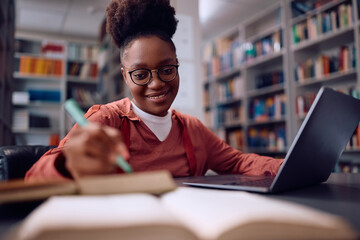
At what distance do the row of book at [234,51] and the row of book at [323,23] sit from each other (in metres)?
0.25

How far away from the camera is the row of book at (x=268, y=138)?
387 centimetres

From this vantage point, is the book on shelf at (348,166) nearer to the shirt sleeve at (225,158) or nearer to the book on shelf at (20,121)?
the shirt sleeve at (225,158)

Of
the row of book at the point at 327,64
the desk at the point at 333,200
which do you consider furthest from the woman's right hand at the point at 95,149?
the row of book at the point at 327,64

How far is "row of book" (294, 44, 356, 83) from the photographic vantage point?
3.13m

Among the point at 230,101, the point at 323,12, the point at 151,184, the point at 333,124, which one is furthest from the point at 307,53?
the point at 151,184

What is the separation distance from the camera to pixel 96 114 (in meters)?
0.92

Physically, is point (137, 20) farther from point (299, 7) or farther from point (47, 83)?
point (47, 83)

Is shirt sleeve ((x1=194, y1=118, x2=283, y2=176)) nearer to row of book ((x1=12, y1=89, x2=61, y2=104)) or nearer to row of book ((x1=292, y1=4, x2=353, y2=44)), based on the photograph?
row of book ((x1=292, y1=4, x2=353, y2=44))

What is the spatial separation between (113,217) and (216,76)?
4.80 m

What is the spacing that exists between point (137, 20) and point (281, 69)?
11.4 ft

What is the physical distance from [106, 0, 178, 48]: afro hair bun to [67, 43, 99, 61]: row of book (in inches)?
179

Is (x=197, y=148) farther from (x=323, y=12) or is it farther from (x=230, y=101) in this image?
(x=230, y=101)

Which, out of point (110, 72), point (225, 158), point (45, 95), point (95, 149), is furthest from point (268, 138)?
point (95, 149)

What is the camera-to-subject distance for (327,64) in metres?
3.33
